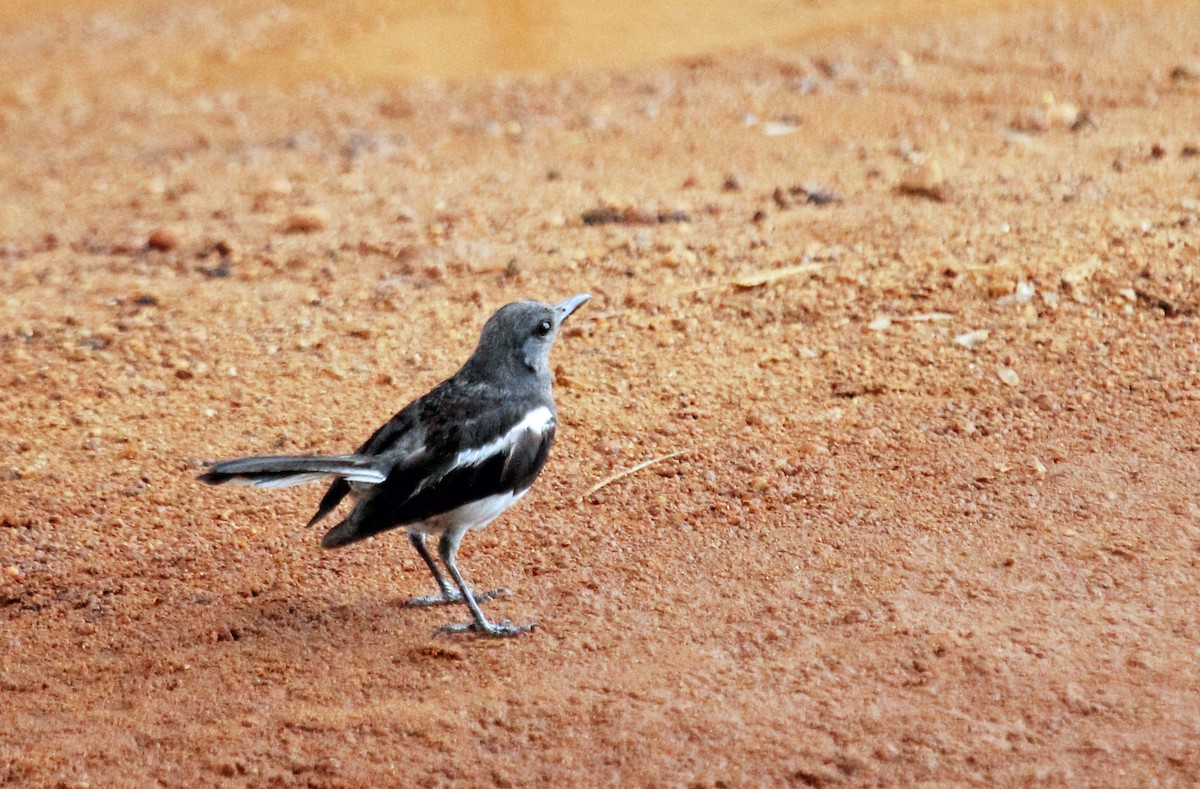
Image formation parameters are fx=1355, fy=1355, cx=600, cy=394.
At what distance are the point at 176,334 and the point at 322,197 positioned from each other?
247 centimetres

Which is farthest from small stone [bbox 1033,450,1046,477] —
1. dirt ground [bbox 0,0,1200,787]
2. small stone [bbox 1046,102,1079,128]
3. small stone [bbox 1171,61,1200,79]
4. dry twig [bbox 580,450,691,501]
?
small stone [bbox 1171,61,1200,79]

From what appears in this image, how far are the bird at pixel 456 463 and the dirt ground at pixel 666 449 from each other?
36 centimetres

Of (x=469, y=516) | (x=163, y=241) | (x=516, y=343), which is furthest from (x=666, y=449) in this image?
(x=163, y=241)

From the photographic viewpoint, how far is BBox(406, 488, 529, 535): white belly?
195 inches

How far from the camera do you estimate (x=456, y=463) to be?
196 inches

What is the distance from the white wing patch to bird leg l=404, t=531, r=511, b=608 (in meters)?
0.38

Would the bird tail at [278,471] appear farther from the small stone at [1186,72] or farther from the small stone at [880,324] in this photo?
the small stone at [1186,72]

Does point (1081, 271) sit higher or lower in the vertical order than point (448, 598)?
higher

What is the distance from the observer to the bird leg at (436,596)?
16.9 ft

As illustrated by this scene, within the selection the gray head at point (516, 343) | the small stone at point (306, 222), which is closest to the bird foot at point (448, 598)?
the gray head at point (516, 343)

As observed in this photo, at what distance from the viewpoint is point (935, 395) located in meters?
6.20

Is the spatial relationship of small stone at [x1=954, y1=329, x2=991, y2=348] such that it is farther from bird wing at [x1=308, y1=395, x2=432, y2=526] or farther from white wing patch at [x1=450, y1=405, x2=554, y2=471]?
bird wing at [x1=308, y1=395, x2=432, y2=526]

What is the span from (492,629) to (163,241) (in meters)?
4.86

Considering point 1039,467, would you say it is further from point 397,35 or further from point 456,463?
point 397,35
